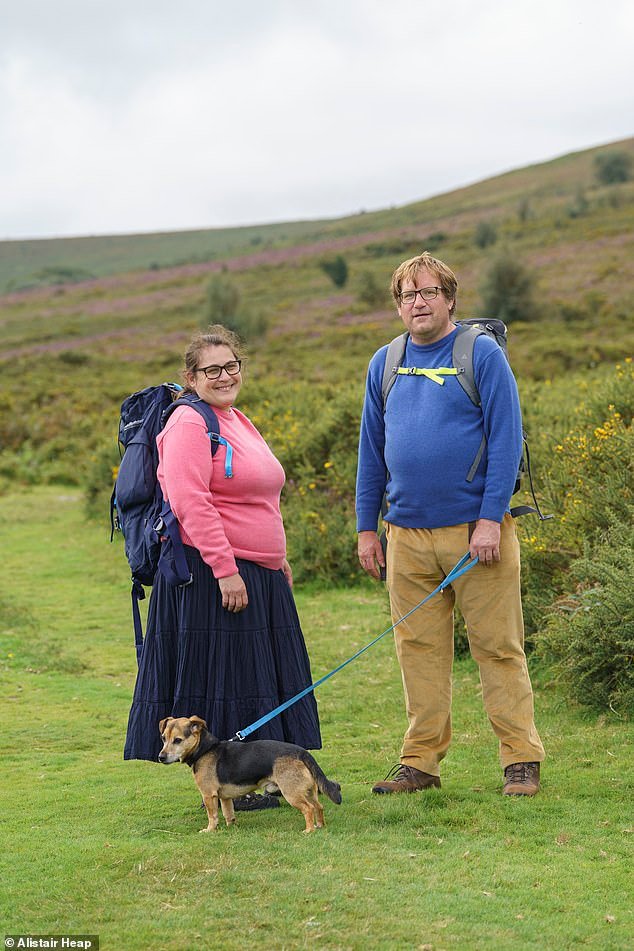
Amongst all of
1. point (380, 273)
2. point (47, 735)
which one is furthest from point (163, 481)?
point (380, 273)

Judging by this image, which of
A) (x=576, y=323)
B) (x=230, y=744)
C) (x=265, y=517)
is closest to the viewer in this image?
(x=230, y=744)

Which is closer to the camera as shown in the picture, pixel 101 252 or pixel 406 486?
pixel 406 486

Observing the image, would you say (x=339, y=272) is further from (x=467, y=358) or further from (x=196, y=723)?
(x=196, y=723)

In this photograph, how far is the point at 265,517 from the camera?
4945mm

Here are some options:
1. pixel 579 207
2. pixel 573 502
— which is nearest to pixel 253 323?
pixel 579 207

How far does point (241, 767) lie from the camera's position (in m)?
4.50

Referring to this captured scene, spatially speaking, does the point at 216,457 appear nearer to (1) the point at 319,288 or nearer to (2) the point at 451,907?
(2) the point at 451,907

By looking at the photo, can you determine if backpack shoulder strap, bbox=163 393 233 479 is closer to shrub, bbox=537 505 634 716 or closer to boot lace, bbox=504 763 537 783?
boot lace, bbox=504 763 537 783

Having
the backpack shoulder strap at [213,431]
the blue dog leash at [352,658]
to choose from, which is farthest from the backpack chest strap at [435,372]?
the backpack shoulder strap at [213,431]

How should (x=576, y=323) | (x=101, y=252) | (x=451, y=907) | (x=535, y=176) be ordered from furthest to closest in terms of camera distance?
(x=101, y=252) < (x=535, y=176) < (x=576, y=323) < (x=451, y=907)

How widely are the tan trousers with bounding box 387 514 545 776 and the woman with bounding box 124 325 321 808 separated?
573 mm

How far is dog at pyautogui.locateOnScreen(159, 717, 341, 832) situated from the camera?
4438 millimetres

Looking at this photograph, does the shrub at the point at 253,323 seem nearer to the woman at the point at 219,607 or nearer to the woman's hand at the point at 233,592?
the woman at the point at 219,607

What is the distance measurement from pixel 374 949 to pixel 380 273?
45.7 m
